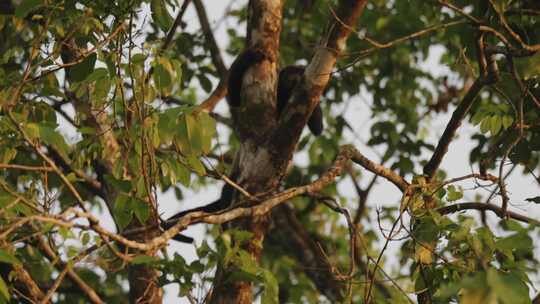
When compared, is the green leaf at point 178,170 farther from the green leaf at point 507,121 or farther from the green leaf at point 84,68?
the green leaf at point 507,121

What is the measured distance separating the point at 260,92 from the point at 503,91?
1.22 m

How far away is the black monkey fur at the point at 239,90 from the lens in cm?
391

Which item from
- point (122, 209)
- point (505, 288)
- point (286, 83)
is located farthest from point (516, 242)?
point (286, 83)

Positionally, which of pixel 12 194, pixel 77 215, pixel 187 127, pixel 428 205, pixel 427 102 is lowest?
pixel 77 215

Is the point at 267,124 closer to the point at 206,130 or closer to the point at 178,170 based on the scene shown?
the point at 178,170

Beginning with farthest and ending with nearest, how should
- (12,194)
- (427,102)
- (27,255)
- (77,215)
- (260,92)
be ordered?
1. (427,102)
2. (27,255)
3. (260,92)
4. (12,194)
5. (77,215)

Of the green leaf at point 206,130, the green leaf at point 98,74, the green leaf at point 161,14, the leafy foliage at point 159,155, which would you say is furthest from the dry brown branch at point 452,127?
the green leaf at point 98,74

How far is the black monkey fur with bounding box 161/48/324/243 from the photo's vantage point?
3.91 metres

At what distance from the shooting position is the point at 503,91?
10.6ft

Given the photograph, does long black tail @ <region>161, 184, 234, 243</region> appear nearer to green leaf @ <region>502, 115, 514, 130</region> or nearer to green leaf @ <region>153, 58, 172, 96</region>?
green leaf @ <region>153, 58, 172, 96</region>

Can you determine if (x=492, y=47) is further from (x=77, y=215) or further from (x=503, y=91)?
(x=77, y=215)

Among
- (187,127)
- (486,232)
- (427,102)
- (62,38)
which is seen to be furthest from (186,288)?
(427,102)

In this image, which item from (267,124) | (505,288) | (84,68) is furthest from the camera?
(267,124)

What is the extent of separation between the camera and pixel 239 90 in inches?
190
